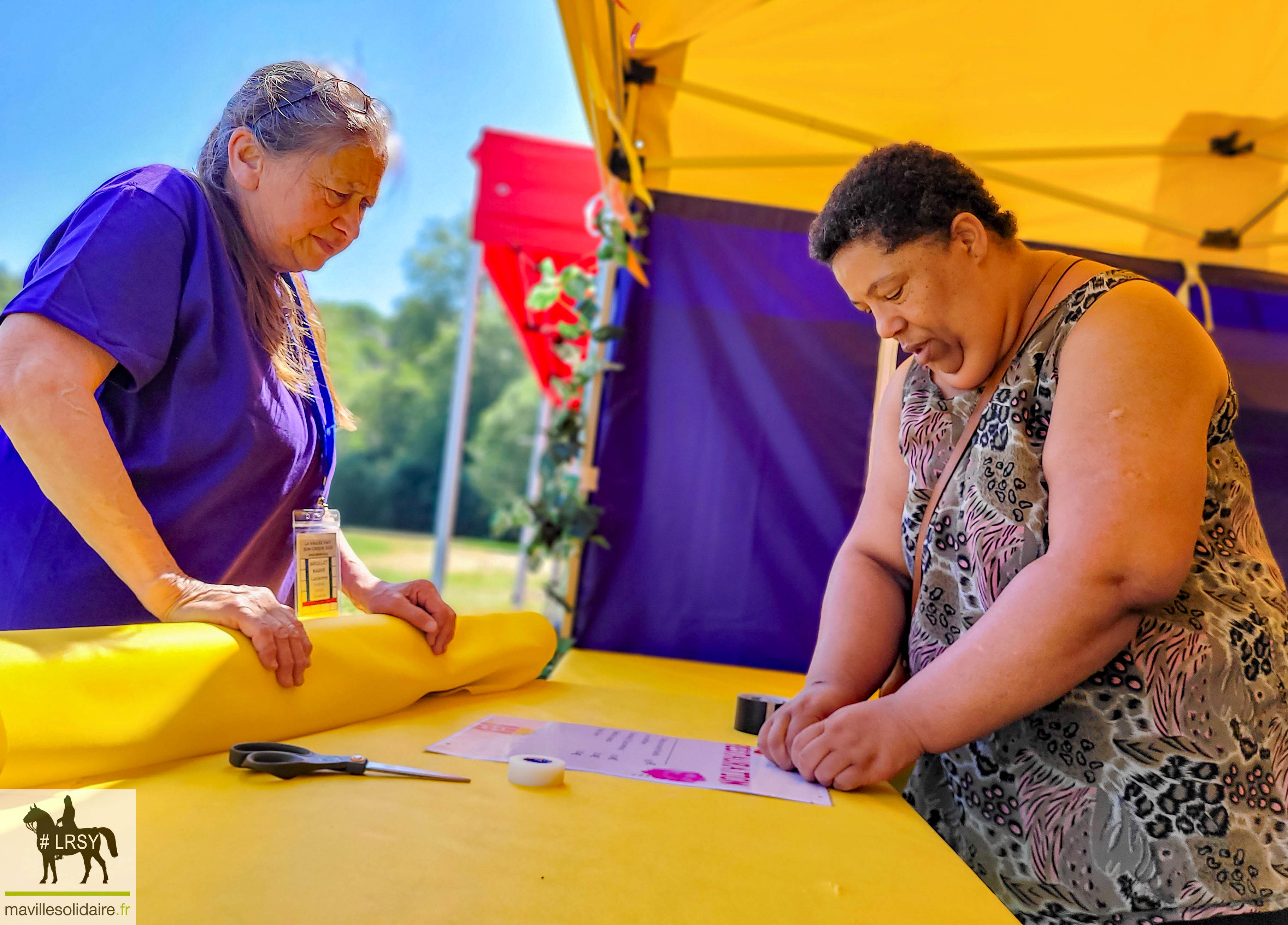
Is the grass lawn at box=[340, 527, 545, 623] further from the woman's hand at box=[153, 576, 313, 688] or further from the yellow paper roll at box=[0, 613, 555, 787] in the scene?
the woman's hand at box=[153, 576, 313, 688]

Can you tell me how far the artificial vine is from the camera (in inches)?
120

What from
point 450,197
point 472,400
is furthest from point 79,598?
point 450,197

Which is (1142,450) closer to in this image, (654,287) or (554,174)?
(654,287)

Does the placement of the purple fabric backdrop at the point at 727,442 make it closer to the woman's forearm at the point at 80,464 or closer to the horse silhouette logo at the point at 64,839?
the woman's forearm at the point at 80,464

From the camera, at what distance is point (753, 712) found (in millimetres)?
1340

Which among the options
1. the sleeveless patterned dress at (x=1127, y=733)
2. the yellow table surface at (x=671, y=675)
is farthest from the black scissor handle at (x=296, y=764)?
the yellow table surface at (x=671, y=675)

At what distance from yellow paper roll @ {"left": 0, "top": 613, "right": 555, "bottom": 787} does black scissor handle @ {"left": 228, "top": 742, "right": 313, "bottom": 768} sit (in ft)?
0.16

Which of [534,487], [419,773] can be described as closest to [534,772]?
[419,773]

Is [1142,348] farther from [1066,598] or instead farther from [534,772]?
[534,772]

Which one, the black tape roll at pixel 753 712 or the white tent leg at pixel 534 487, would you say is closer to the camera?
the black tape roll at pixel 753 712

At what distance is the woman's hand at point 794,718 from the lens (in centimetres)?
113

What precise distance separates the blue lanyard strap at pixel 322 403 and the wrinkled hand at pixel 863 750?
33.1 inches

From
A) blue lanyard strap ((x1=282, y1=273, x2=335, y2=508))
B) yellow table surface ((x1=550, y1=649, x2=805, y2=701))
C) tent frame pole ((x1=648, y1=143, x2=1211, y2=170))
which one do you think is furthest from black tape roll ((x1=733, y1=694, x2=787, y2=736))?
tent frame pole ((x1=648, y1=143, x2=1211, y2=170))

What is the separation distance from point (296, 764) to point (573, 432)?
228cm
